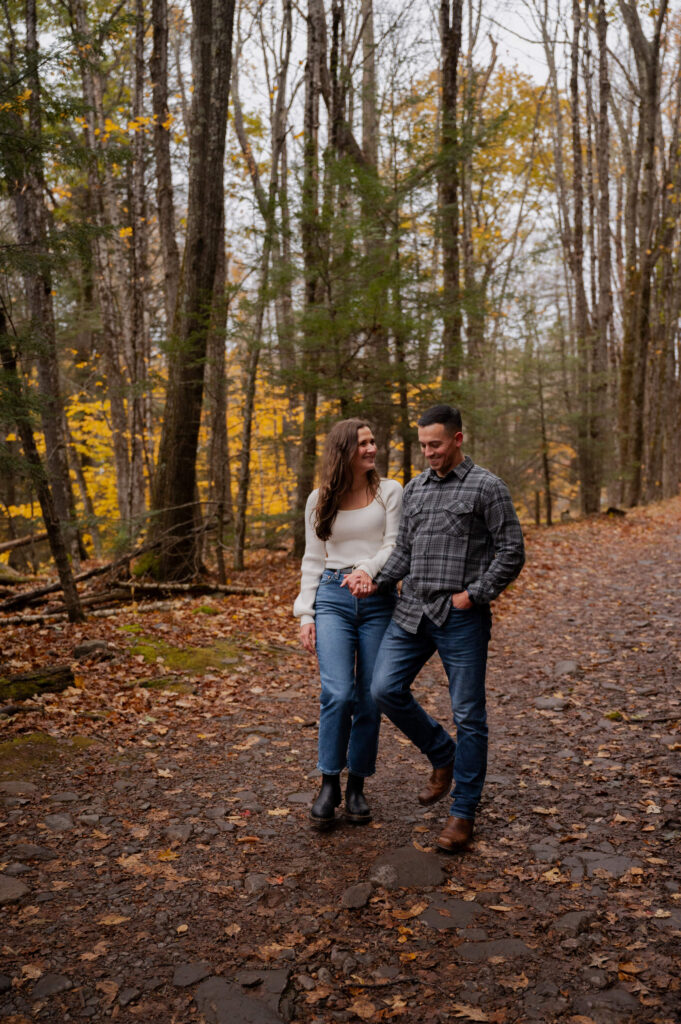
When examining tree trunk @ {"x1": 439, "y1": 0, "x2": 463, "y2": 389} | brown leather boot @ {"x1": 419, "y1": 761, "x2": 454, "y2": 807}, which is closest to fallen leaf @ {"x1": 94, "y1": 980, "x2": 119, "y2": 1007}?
brown leather boot @ {"x1": 419, "y1": 761, "x2": 454, "y2": 807}

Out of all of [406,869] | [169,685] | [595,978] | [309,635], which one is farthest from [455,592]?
[169,685]

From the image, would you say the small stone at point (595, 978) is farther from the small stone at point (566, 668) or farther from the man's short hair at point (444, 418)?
the small stone at point (566, 668)

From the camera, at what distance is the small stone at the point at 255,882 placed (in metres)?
3.35

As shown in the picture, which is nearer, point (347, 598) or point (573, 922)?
point (573, 922)

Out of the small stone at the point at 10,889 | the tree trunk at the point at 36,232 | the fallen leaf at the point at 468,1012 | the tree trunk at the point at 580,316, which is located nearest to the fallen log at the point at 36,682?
the tree trunk at the point at 36,232

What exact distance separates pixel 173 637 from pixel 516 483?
43.5ft

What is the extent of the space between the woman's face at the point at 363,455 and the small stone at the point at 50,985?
258 centimetres

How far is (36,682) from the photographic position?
19.1 feet

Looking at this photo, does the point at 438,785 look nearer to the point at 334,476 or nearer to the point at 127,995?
the point at 334,476

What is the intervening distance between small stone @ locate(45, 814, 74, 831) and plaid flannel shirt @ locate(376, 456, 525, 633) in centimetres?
212

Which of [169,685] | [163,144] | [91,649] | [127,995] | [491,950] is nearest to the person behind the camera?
[127,995]

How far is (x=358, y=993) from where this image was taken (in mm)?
2609

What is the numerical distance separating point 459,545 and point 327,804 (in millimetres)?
1590

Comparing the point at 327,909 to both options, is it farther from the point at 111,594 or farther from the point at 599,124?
the point at 599,124
